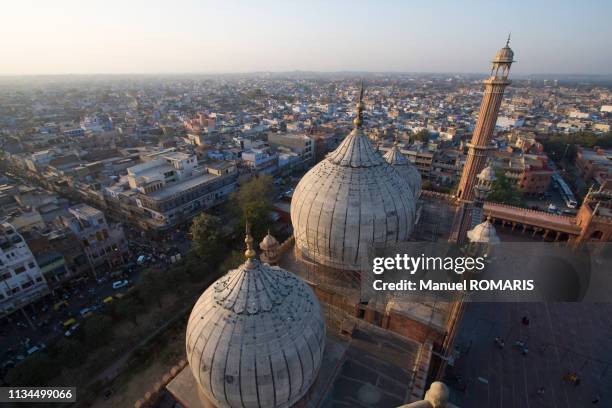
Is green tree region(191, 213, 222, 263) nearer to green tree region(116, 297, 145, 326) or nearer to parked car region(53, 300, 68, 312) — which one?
green tree region(116, 297, 145, 326)

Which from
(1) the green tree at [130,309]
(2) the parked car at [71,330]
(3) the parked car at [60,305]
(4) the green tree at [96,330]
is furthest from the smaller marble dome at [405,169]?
(3) the parked car at [60,305]

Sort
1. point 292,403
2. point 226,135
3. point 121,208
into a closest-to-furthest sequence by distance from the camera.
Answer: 1. point 292,403
2. point 121,208
3. point 226,135

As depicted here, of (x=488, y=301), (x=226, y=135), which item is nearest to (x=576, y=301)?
(x=488, y=301)

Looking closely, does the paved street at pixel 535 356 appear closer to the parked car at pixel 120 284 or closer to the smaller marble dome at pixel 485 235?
the smaller marble dome at pixel 485 235

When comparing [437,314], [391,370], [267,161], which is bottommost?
[267,161]

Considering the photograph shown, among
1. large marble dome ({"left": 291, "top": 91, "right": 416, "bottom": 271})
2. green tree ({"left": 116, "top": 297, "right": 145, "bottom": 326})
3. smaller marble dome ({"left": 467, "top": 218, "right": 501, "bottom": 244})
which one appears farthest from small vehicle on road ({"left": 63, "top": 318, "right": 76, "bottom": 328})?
smaller marble dome ({"left": 467, "top": 218, "right": 501, "bottom": 244})

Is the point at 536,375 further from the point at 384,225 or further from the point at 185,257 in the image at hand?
the point at 185,257
